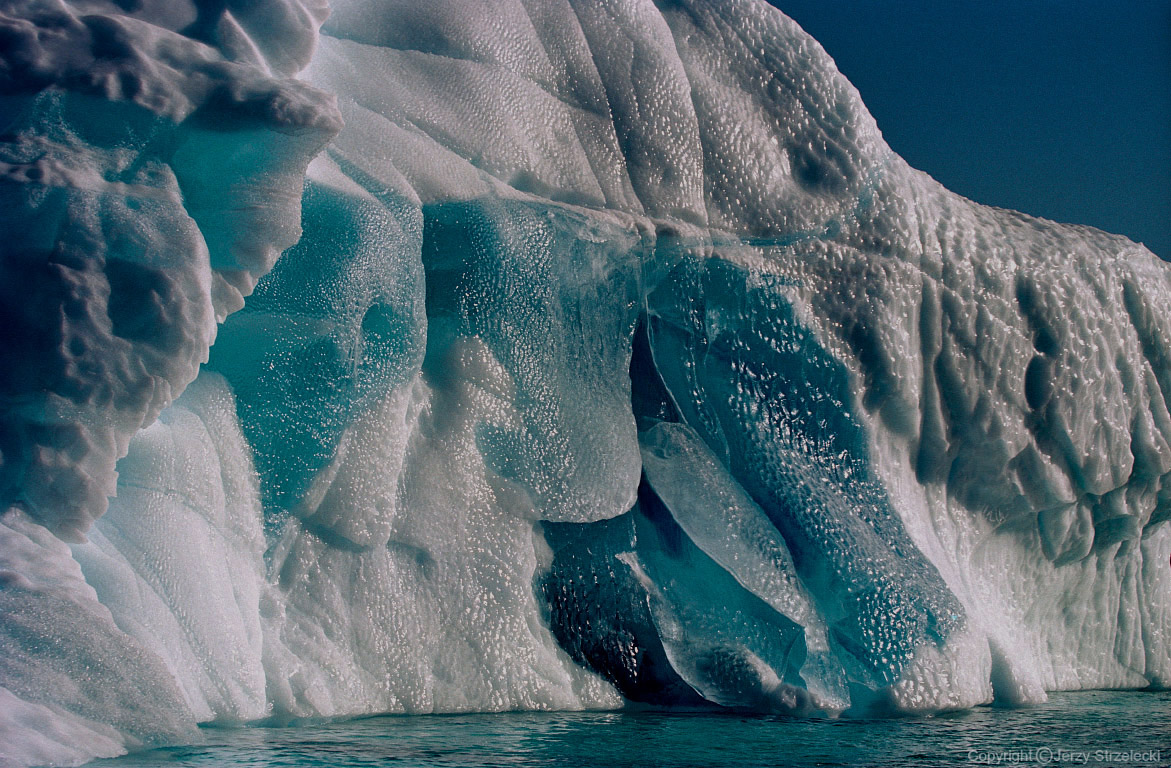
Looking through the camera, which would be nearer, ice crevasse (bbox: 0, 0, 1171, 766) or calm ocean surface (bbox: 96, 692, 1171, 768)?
calm ocean surface (bbox: 96, 692, 1171, 768)

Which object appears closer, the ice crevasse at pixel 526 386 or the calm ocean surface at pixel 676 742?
the calm ocean surface at pixel 676 742

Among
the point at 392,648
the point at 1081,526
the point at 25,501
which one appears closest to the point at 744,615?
the point at 392,648

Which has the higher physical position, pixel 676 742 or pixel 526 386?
pixel 526 386

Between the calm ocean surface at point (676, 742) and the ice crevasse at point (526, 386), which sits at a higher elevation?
the ice crevasse at point (526, 386)

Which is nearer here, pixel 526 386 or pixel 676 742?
pixel 676 742

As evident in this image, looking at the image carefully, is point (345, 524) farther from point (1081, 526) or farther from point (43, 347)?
point (1081, 526)

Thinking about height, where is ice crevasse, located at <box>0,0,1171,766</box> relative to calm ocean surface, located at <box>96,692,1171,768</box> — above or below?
above
